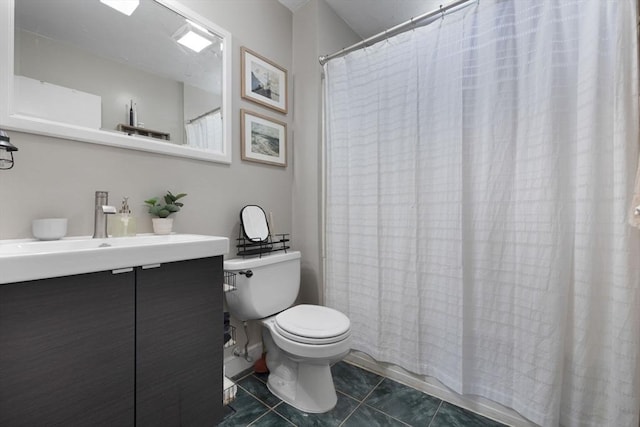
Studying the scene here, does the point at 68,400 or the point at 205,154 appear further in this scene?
the point at 205,154

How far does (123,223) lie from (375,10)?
217 centimetres

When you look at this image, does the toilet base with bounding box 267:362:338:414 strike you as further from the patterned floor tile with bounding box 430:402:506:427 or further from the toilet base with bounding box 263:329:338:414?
the patterned floor tile with bounding box 430:402:506:427

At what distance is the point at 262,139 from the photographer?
5.93ft

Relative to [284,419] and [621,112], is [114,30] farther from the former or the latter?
[621,112]

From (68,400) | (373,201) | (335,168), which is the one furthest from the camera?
(335,168)

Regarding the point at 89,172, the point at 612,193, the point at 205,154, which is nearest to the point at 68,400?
the point at 89,172

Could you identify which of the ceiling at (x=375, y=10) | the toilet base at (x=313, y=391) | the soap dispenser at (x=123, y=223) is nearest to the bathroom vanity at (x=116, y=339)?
the soap dispenser at (x=123, y=223)

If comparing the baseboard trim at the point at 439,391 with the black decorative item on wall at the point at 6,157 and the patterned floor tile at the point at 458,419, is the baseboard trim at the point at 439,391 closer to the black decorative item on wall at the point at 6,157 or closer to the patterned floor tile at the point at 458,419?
the patterned floor tile at the point at 458,419

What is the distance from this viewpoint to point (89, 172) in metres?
1.13

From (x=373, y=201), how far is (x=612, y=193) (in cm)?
101

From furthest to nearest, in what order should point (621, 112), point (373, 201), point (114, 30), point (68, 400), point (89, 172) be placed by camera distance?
point (373, 201) → point (114, 30) → point (89, 172) → point (621, 112) → point (68, 400)

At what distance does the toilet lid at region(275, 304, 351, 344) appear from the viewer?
125cm

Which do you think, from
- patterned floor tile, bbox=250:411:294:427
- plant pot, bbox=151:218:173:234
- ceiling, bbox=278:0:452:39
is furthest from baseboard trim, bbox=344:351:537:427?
ceiling, bbox=278:0:452:39

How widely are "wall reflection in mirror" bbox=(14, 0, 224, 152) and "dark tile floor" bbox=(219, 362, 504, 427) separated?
4.53ft
